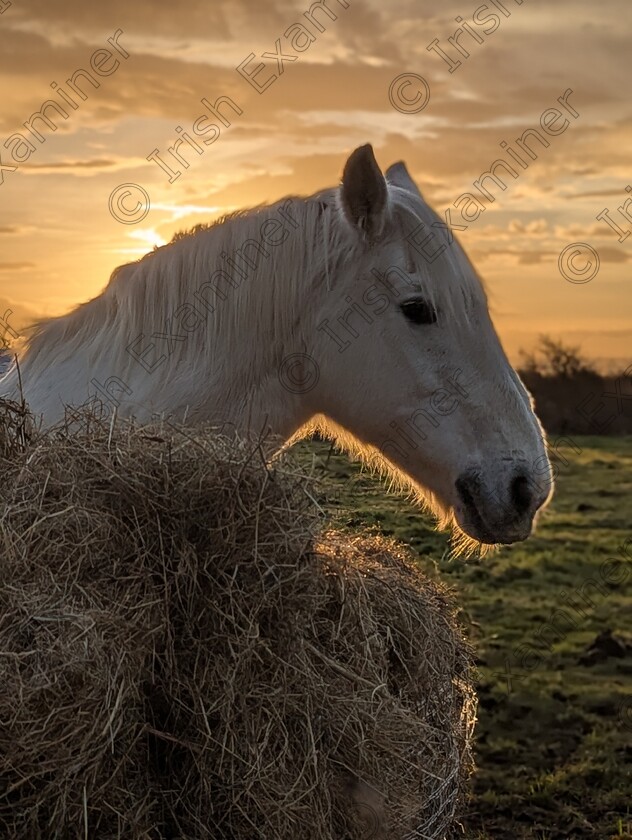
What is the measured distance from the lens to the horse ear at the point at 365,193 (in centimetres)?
292

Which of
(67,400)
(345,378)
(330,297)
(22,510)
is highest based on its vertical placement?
(330,297)

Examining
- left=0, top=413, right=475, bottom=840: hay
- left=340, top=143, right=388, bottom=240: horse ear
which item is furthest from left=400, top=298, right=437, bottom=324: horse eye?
left=0, top=413, right=475, bottom=840: hay

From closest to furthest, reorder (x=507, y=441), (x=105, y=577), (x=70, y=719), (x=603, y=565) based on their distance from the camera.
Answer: (x=70, y=719) < (x=105, y=577) < (x=507, y=441) < (x=603, y=565)

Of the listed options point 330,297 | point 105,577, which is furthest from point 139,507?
point 330,297

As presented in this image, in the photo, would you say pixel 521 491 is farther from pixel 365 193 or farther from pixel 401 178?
pixel 401 178

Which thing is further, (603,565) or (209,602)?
(603,565)

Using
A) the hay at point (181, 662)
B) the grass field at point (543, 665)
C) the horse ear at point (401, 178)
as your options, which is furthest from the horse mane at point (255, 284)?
the hay at point (181, 662)

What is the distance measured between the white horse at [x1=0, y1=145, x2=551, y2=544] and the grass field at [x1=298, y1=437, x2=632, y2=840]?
249mm

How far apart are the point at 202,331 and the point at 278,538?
127 cm

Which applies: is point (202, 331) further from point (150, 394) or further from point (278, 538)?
point (278, 538)

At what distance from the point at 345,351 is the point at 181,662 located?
1.40 meters

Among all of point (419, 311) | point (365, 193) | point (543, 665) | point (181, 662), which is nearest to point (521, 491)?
point (419, 311)

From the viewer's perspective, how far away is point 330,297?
3107 mm

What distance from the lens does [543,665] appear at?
726 cm
